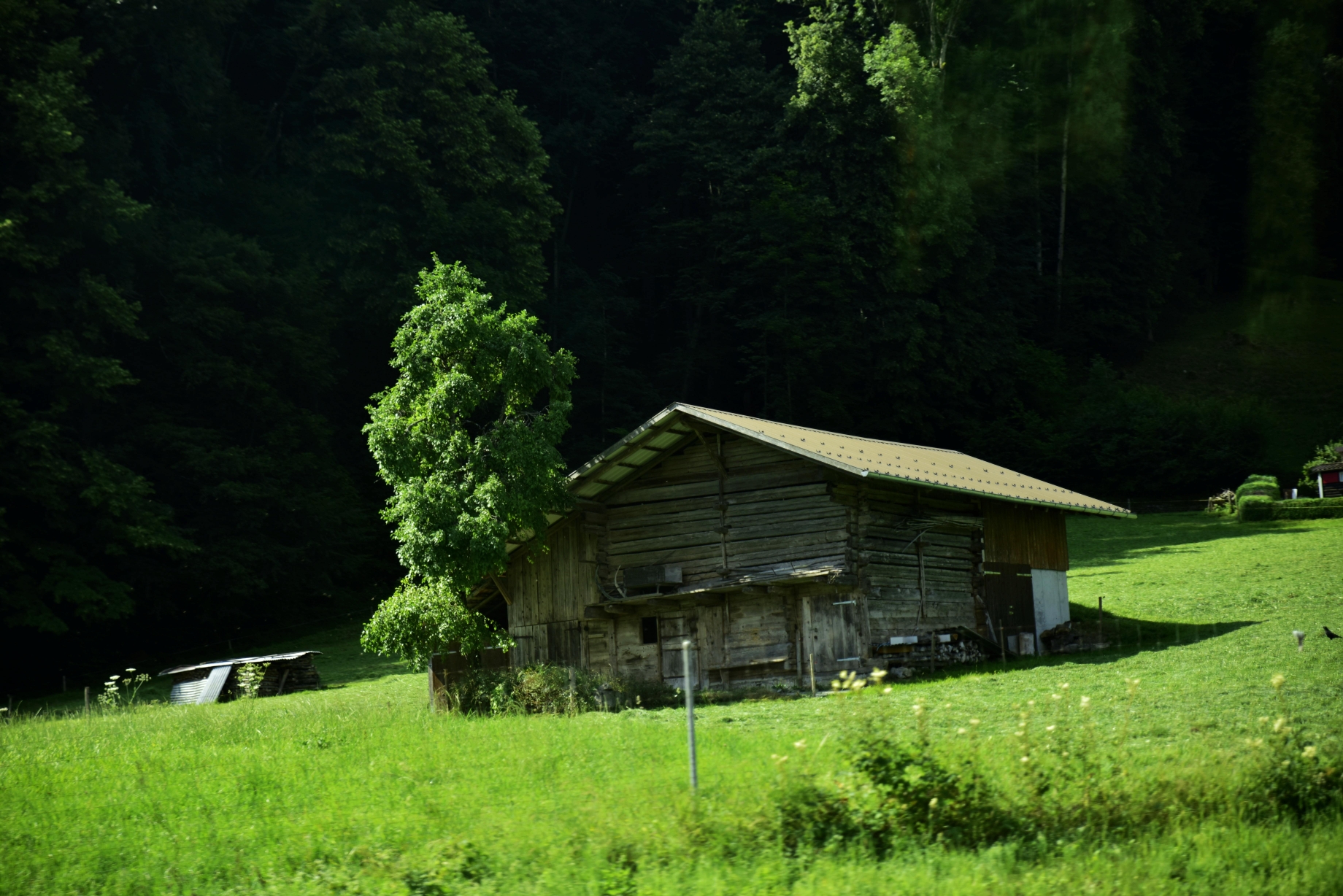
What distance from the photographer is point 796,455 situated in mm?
25766

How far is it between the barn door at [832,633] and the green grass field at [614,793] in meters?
1.99

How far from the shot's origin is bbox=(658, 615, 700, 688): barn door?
88.7 ft

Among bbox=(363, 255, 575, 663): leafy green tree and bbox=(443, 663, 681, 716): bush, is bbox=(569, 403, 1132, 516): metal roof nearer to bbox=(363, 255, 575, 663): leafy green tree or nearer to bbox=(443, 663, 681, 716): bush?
bbox=(363, 255, 575, 663): leafy green tree

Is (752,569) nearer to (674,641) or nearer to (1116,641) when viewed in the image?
(674,641)

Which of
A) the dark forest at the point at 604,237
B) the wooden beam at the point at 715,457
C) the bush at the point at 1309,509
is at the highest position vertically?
the dark forest at the point at 604,237

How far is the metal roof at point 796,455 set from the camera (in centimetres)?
2481

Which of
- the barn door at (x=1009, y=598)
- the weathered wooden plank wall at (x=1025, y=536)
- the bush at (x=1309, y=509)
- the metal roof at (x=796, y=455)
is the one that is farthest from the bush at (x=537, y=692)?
the bush at (x=1309, y=509)

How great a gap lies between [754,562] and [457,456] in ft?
21.8

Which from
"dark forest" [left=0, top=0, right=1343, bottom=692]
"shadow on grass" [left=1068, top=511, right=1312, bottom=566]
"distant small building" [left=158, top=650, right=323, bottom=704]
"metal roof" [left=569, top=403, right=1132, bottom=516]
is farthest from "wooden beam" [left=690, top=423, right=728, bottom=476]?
"dark forest" [left=0, top=0, right=1343, bottom=692]

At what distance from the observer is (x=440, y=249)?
49.8 m

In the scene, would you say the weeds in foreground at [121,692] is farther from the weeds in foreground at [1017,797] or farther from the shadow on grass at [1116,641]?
the shadow on grass at [1116,641]

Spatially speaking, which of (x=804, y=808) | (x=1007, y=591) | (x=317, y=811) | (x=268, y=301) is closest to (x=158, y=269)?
(x=268, y=301)

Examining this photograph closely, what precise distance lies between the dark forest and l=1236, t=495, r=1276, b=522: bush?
9.66m

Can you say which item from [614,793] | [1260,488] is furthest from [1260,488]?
[614,793]
